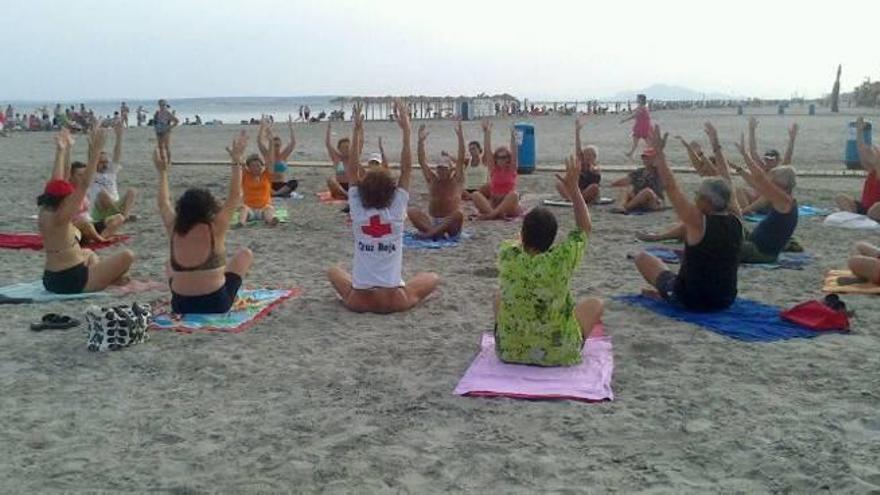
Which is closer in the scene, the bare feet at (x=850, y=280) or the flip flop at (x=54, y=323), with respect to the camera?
the flip flop at (x=54, y=323)

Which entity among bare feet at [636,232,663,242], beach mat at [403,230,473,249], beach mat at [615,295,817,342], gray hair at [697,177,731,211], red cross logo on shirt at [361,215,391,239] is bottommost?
beach mat at [403,230,473,249]

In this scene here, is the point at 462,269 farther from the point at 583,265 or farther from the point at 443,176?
the point at 443,176

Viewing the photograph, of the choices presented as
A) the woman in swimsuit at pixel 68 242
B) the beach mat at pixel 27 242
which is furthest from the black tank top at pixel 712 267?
the beach mat at pixel 27 242

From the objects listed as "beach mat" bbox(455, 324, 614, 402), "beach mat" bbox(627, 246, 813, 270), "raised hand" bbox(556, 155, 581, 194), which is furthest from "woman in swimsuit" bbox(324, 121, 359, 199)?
"beach mat" bbox(455, 324, 614, 402)

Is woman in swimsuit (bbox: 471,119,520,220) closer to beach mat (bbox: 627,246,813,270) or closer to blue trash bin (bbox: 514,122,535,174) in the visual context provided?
beach mat (bbox: 627,246,813,270)

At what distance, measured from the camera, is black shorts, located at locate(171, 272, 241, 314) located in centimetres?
625

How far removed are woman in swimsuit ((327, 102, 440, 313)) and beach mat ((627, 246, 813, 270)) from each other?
10.4ft

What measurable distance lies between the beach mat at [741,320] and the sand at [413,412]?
0.50 feet

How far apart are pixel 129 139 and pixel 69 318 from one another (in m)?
31.8

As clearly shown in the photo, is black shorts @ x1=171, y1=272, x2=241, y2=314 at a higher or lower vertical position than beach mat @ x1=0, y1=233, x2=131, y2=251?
higher

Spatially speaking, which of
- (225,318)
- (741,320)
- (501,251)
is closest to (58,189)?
(225,318)

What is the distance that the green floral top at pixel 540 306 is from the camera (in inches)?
193

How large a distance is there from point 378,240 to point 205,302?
1.48 m

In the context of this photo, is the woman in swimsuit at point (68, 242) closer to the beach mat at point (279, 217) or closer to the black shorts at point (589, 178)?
the beach mat at point (279, 217)
